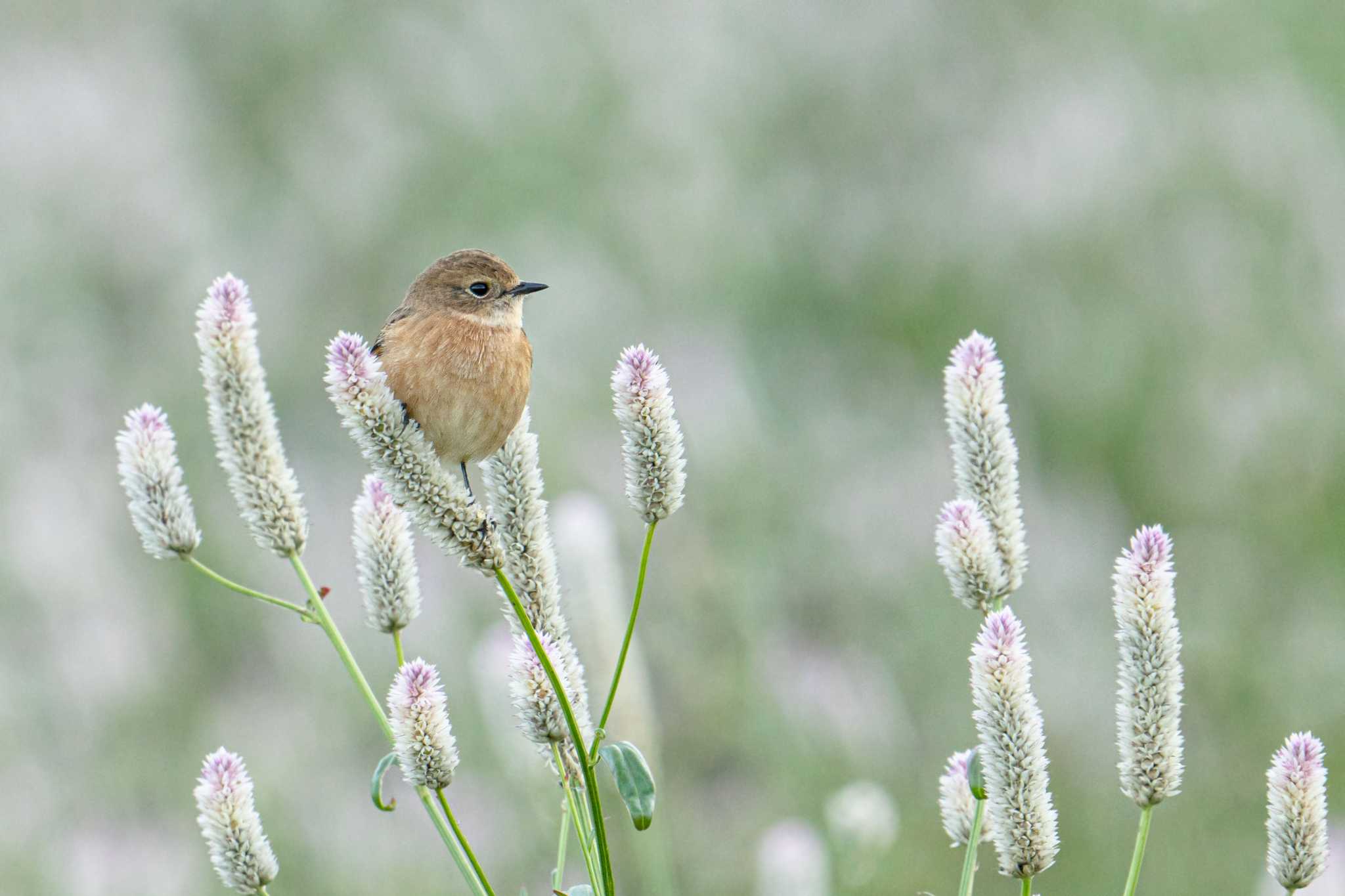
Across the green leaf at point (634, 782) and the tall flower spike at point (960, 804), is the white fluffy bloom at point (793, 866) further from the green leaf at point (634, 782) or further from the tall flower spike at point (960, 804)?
the green leaf at point (634, 782)

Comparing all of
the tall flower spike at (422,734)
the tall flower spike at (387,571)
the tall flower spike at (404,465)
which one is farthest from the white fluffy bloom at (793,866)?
the tall flower spike at (404,465)

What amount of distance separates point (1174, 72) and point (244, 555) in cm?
852

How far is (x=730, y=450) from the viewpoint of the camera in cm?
891

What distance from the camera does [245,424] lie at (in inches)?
93.0

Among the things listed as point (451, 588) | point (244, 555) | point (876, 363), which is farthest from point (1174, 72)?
point (244, 555)

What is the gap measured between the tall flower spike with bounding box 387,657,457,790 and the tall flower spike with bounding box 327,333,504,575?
0.21 metres

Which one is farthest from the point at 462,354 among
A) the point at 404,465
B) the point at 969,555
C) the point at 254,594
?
the point at 969,555

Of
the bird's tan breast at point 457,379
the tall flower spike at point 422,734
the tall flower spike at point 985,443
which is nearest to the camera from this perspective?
the tall flower spike at point 422,734

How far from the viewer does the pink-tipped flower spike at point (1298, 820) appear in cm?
200

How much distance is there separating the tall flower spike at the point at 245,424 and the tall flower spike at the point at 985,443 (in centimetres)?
118

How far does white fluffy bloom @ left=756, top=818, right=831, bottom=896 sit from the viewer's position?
3.72m

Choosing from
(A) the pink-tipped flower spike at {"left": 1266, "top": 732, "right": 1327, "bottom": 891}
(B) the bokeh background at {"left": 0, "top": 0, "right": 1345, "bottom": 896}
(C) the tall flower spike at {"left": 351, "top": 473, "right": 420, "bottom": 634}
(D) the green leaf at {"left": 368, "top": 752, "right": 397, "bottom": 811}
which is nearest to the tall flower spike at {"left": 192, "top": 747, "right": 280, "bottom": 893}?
(D) the green leaf at {"left": 368, "top": 752, "right": 397, "bottom": 811}

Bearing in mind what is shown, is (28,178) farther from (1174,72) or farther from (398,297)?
(1174,72)

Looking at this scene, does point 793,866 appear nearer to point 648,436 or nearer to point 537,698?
point 537,698
